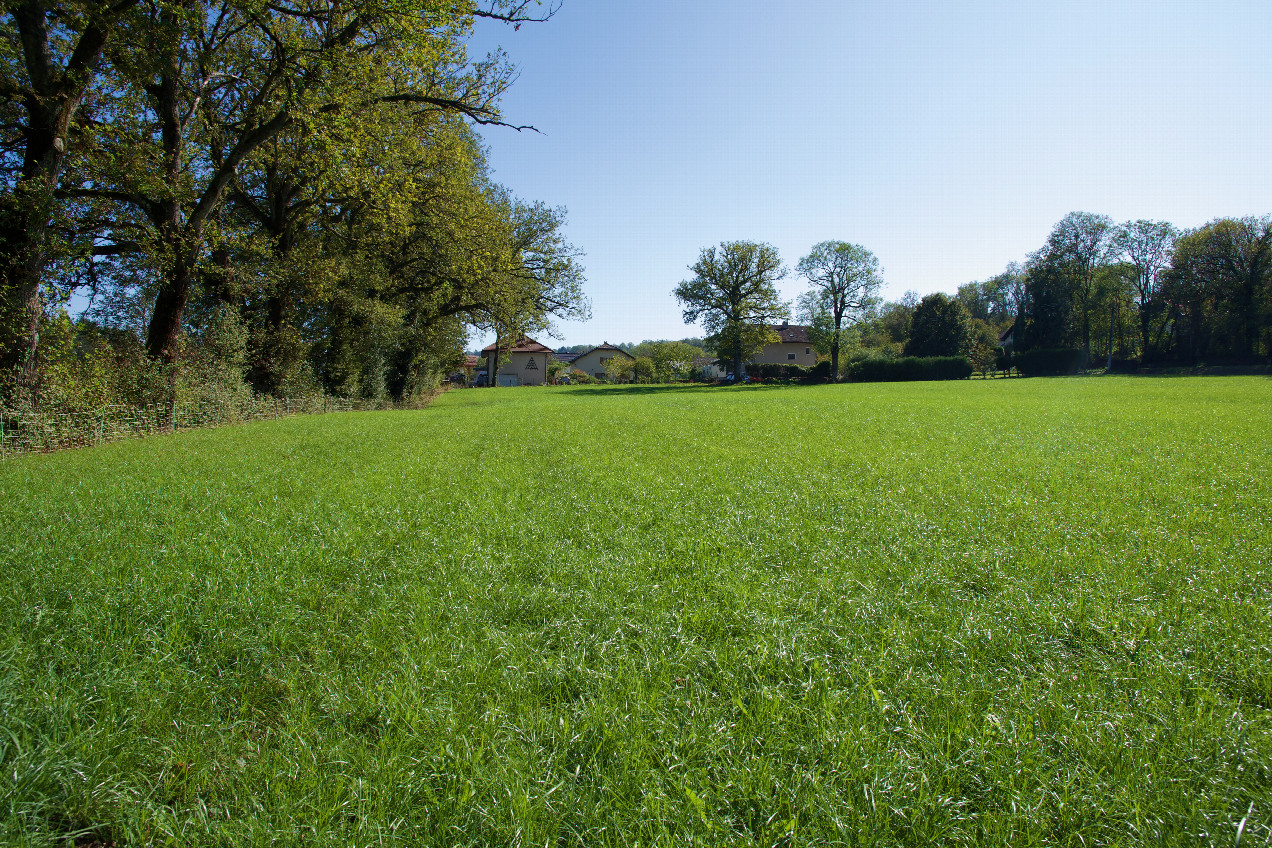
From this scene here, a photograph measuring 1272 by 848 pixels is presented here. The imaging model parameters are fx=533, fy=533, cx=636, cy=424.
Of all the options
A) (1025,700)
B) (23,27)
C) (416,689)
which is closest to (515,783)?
(416,689)

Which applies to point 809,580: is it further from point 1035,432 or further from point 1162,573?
point 1035,432

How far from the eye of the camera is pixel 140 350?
632 inches

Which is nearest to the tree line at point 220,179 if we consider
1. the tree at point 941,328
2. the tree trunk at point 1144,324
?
the tree at point 941,328

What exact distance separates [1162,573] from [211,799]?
6206 millimetres

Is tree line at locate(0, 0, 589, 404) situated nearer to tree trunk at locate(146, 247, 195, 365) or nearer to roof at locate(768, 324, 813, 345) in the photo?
tree trunk at locate(146, 247, 195, 365)

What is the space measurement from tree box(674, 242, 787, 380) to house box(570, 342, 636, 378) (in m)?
43.9

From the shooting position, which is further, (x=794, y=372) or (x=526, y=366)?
(x=526, y=366)

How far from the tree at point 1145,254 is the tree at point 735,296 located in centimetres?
4015

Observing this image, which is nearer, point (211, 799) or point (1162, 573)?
point (211, 799)

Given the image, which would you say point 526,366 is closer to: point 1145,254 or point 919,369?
point 919,369

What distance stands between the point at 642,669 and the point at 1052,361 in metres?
70.4

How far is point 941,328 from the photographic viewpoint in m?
61.2

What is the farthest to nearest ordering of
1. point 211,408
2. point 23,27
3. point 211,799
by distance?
point 211,408, point 23,27, point 211,799

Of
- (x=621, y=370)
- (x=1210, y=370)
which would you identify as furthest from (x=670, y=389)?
(x=1210, y=370)
